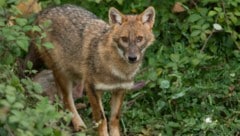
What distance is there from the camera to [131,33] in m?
7.52

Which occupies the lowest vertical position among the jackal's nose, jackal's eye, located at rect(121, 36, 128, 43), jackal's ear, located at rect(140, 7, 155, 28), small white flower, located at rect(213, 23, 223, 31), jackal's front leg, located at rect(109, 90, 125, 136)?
jackal's front leg, located at rect(109, 90, 125, 136)

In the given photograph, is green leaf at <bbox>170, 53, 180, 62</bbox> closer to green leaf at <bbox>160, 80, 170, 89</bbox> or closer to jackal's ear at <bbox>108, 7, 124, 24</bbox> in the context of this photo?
green leaf at <bbox>160, 80, 170, 89</bbox>

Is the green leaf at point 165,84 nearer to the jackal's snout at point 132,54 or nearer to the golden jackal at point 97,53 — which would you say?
the golden jackal at point 97,53

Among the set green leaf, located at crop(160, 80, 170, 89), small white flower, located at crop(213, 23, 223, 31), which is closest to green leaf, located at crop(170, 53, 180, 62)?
green leaf, located at crop(160, 80, 170, 89)

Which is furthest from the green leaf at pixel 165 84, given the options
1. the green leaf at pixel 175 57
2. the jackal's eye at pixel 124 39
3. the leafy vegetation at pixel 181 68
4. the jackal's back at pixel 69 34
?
the jackal's eye at pixel 124 39

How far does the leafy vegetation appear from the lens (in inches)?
281

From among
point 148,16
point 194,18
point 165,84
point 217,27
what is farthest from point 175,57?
point 148,16

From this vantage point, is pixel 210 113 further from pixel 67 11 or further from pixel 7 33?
pixel 7 33

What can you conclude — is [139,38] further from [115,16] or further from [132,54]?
[115,16]

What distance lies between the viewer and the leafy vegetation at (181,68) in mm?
7145

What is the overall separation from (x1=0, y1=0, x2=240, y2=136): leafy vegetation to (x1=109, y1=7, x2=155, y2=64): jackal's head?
0.51 m

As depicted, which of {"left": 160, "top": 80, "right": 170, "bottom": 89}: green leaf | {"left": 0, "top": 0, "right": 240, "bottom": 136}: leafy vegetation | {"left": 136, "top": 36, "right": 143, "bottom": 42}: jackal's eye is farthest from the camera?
{"left": 160, "top": 80, "right": 170, "bottom": 89}: green leaf

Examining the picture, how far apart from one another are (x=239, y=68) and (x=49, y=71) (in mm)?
2434

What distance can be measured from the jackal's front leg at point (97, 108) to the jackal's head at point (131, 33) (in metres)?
0.52
